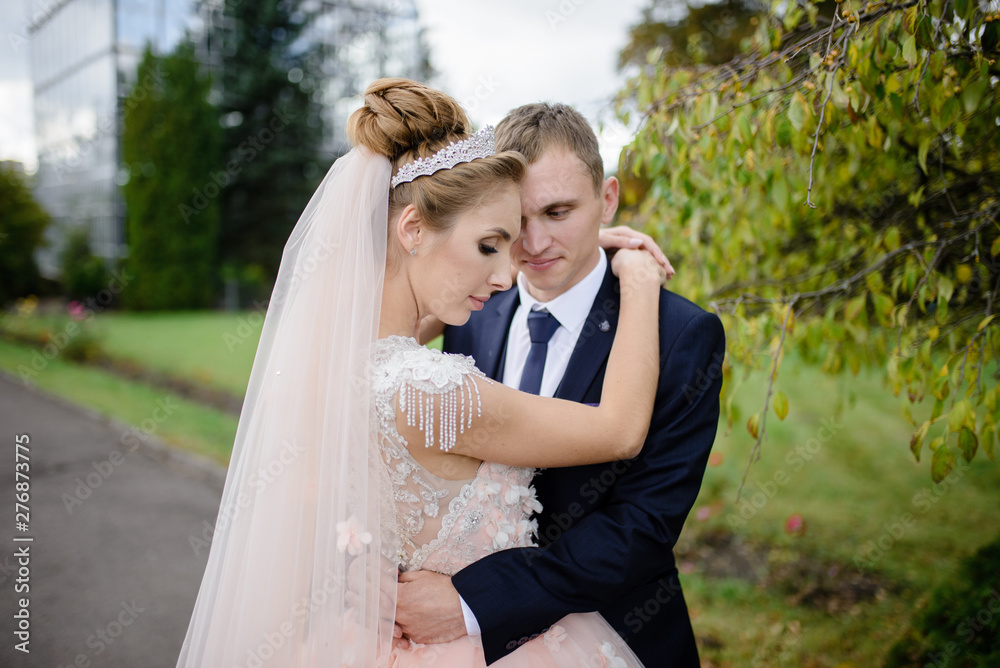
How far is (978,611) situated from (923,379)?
1455 mm

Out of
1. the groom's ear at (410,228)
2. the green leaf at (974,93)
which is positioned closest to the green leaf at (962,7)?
the green leaf at (974,93)

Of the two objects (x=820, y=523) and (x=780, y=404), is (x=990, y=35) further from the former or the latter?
(x=820, y=523)

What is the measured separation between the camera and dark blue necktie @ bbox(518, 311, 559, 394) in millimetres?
2260

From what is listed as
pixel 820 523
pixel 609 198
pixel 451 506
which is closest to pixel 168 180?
pixel 820 523

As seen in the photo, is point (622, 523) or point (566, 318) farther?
point (566, 318)

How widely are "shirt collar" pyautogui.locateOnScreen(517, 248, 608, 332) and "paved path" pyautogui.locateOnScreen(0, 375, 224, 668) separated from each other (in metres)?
Answer: 3.27

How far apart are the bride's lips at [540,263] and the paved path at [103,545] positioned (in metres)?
3.32

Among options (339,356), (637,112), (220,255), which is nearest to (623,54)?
(637,112)

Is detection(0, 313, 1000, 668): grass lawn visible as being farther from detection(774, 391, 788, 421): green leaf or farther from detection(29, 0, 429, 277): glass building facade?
detection(29, 0, 429, 277): glass building facade

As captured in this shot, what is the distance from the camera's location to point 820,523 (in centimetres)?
549

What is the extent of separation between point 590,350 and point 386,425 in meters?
0.79

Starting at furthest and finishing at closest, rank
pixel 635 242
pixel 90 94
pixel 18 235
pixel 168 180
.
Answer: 1. pixel 90 94
2. pixel 168 180
3. pixel 18 235
4. pixel 635 242

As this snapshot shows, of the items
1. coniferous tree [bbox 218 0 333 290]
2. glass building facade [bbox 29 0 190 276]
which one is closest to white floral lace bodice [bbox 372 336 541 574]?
glass building facade [bbox 29 0 190 276]

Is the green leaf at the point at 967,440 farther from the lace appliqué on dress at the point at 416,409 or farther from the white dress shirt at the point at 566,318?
the lace appliqué on dress at the point at 416,409
